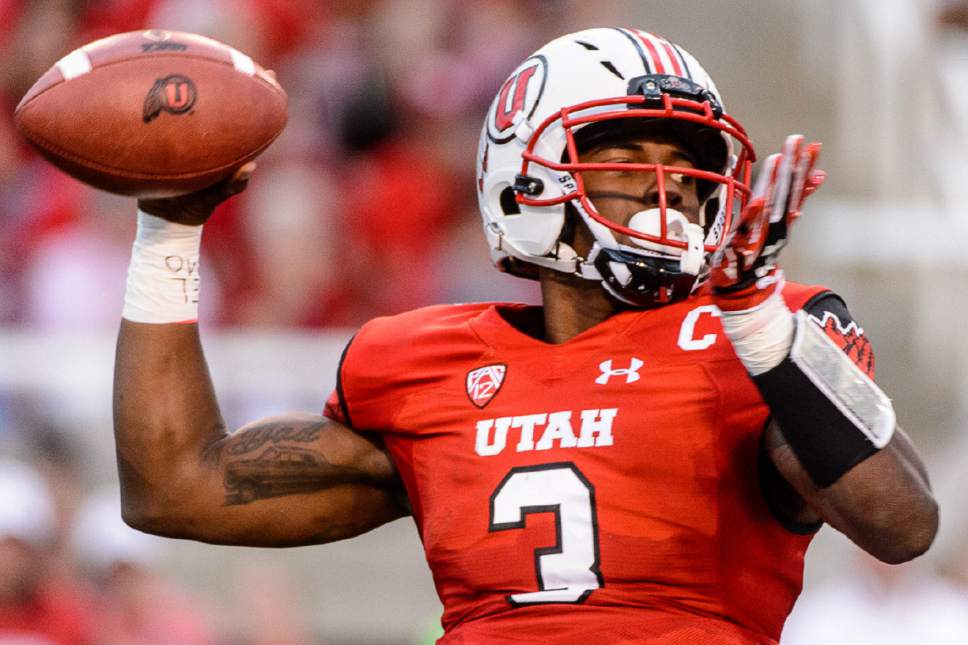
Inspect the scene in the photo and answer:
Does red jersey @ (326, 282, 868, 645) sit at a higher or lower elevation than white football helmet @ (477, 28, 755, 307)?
lower

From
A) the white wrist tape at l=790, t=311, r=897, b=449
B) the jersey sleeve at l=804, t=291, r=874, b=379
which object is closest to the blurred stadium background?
the jersey sleeve at l=804, t=291, r=874, b=379

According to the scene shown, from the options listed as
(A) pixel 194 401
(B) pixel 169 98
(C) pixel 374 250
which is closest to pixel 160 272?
(A) pixel 194 401

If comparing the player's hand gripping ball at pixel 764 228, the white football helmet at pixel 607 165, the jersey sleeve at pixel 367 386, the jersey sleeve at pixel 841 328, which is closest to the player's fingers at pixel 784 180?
the player's hand gripping ball at pixel 764 228

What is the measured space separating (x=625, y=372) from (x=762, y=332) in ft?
1.26

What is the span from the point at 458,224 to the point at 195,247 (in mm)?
3634

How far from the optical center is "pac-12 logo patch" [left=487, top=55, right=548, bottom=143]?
3.00 metres

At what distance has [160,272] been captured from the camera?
120 inches

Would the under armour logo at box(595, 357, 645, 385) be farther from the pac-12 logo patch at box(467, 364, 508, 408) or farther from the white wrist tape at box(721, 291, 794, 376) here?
the white wrist tape at box(721, 291, 794, 376)

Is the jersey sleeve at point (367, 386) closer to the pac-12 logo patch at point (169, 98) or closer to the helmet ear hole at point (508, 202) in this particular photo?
the helmet ear hole at point (508, 202)

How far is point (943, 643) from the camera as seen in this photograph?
5352 mm

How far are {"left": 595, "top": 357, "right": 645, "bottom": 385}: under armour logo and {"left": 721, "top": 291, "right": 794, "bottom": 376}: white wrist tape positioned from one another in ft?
1.10

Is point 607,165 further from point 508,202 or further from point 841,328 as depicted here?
point 841,328

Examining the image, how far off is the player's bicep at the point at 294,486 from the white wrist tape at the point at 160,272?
0.89ft

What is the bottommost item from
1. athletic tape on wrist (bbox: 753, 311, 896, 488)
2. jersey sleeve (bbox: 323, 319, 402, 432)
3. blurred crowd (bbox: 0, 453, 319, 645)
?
blurred crowd (bbox: 0, 453, 319, 645)
